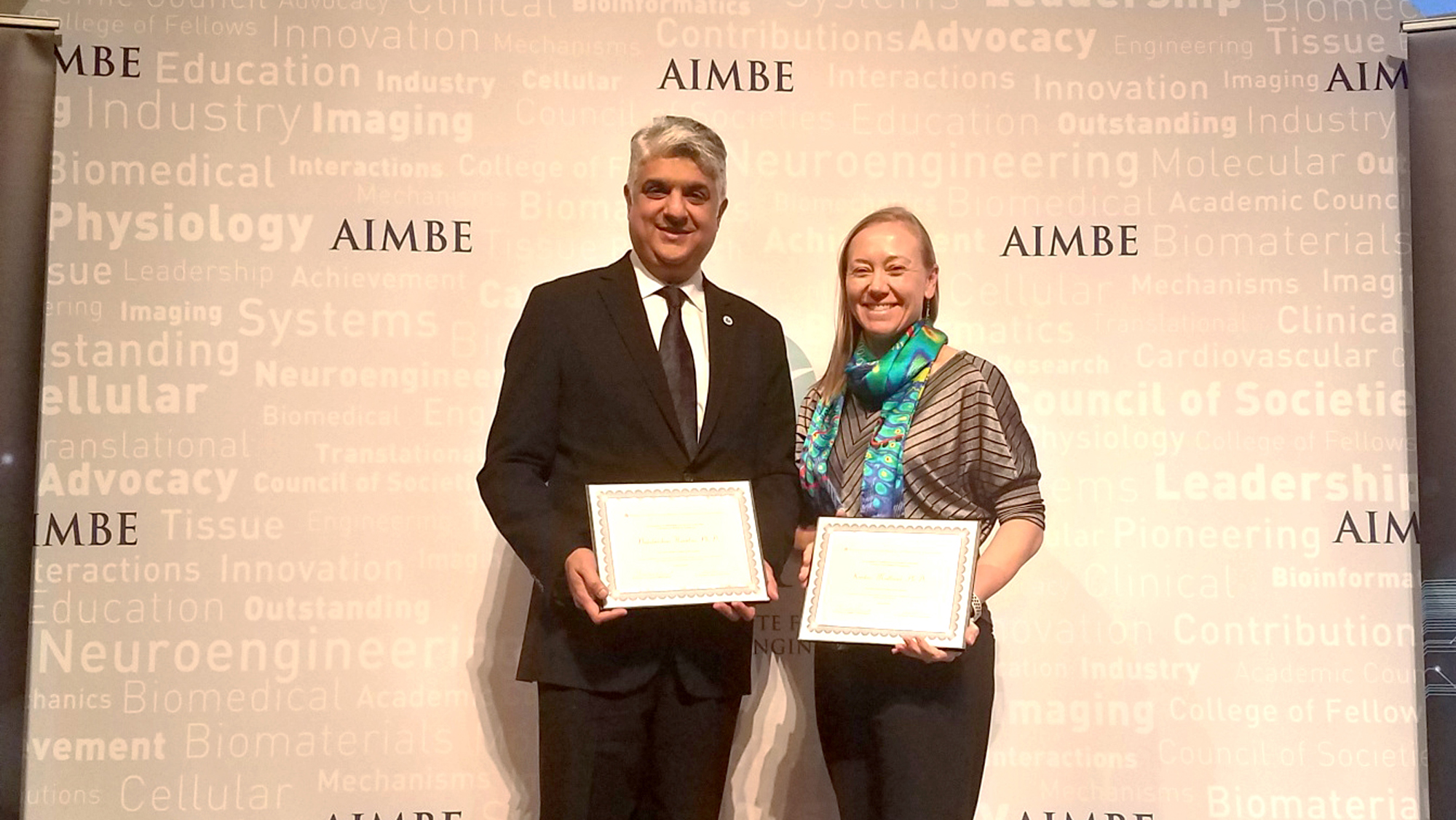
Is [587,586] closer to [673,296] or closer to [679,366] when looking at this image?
[679,366]

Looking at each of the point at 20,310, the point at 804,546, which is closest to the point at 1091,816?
the point at 804,546

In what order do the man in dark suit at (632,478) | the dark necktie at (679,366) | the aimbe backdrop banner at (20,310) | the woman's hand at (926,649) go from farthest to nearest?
1. the aimbe backdrop banner at (20,310)
2. the dark necktie at (679,366)
3. the man in dark suit at (632,478)
4. the woman's hand at (926,649)

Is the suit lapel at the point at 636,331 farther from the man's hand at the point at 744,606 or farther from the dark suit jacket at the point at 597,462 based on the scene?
the man's hand at the point at 744,606

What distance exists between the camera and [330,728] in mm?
2682

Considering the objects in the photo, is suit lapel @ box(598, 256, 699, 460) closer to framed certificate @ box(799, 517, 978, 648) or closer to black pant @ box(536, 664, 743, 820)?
framed certificate @ box(799, 517, 978, 648)

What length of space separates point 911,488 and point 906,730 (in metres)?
0.45

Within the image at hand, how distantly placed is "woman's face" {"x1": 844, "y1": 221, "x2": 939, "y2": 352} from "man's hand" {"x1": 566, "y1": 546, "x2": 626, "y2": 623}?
0.71m

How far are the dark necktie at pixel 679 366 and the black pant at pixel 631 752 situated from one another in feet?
1.58

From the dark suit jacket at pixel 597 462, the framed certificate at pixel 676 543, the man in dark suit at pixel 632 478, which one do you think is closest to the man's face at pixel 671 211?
the man in dark suit at pixel 632 478

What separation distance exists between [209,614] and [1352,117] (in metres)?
3.25

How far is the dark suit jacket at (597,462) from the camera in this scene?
2.03 m

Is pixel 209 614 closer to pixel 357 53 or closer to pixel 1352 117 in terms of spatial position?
pixel 357 53

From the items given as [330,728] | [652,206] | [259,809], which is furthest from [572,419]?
[259,809]

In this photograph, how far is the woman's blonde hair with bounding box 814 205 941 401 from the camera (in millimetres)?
2148
